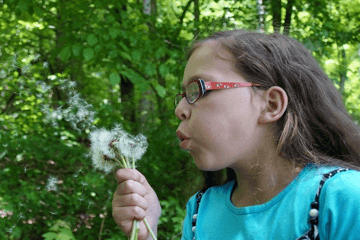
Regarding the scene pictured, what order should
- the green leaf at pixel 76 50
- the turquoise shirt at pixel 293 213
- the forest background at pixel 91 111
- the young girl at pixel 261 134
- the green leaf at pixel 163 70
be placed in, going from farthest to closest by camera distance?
the green leaf at pixel 163 70 → the forest background at pixel 91 111 → the green leaf at pixel 76 50 → the young girl at pixel 261 134 → the turquoise shirt at pixel 293 213

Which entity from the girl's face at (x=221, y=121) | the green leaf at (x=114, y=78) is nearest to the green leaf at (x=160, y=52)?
the green leaf at (x=114, y=78)

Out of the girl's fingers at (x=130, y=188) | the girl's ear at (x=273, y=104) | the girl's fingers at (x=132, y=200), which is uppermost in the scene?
the girl's ear at (x=273, y=104)

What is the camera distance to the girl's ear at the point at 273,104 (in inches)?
51.8

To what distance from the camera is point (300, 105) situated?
4.43 feet

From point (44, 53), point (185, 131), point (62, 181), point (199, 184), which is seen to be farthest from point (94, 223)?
point (44, 53)

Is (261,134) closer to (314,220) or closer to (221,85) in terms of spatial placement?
(221,85)

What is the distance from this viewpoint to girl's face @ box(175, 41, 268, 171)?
1.27 metres

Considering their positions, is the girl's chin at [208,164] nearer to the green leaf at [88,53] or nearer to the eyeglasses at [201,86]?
the eyeglasses at [201,86]

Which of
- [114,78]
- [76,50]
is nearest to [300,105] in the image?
[114,78]

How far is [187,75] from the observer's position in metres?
1.38

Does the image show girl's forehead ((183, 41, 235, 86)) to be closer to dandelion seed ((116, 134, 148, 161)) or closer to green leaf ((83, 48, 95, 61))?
dandelion seed ((116, 134, 148, 161))

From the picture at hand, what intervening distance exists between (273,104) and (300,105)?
0.10m

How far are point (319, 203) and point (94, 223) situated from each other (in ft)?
10.1

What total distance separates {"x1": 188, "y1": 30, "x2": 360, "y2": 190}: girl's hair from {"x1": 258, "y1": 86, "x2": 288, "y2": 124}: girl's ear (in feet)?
0.09
